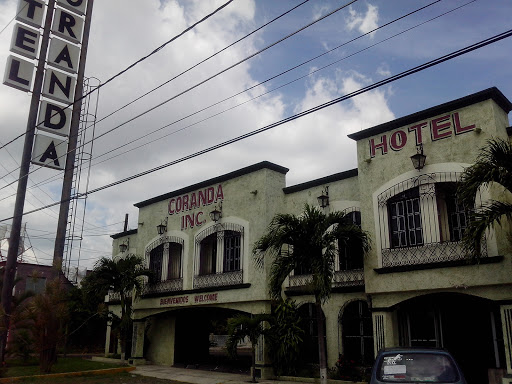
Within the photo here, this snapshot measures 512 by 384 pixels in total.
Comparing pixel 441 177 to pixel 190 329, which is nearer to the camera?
pixel 441 177

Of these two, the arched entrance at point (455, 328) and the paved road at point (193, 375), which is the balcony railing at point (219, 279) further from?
the arched entrance at point (455, 328)

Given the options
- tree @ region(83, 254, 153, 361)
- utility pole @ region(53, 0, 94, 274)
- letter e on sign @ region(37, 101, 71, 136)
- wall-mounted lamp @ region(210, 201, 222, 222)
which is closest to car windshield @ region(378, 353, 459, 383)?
utility pole @ region(53, 0, 94, 274)

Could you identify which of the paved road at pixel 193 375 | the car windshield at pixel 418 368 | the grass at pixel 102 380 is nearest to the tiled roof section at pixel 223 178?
the paved road at pixel 193 375

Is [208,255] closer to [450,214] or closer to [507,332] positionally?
[450,214]

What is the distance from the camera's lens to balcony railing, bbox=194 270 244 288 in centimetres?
1970

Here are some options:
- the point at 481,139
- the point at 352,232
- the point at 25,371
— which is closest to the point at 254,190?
the point at 352,232

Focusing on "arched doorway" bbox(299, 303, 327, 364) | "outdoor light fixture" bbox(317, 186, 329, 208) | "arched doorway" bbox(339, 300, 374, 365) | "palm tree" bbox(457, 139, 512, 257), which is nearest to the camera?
"palm tree" bbox(457, 139, 512, 257)

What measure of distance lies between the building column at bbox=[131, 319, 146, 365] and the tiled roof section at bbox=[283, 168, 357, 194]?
10.3m

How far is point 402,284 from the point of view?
47.5 ft

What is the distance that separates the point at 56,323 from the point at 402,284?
12.5 m

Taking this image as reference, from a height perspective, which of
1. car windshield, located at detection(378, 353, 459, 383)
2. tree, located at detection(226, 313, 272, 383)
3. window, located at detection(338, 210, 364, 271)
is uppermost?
window, located at detection(338, 210, 364, 271)

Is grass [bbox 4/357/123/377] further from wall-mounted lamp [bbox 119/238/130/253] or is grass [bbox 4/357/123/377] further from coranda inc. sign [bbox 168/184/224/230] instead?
wall-mounted lamp [bbox 119/238/130/253]

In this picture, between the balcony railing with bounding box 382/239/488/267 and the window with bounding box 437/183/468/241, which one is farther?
the window with bounding box 437/183/468/241

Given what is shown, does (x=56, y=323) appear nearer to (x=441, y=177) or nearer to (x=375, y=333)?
(x=375, y=333)
